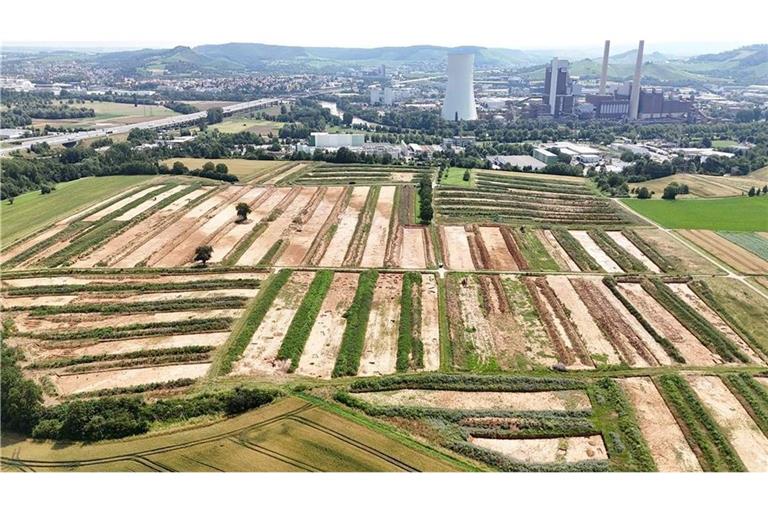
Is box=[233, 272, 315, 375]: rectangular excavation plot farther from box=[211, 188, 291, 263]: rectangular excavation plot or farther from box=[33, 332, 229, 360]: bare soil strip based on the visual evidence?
box=[211, 188, 291, 263]: rectangular excavation plot

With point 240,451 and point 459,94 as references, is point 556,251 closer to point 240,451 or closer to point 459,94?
point 240,451

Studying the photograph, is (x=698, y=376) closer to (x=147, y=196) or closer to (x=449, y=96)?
(x=147, y=196)

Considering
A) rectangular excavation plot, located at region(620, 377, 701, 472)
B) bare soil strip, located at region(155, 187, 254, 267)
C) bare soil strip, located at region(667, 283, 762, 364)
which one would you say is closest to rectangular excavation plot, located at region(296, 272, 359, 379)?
bare soil strip, located at region(155, 187, 254, 267)

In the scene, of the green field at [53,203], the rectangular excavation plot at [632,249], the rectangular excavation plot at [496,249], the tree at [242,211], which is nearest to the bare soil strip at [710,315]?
the rectangular excavation plot at [632,249]

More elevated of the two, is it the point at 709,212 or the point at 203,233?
the point at 709,212

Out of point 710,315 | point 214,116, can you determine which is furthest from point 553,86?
point 710,315

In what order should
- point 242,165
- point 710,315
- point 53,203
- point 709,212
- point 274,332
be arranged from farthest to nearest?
point 242,165, point 709,212, point 53,203, point 710,315, point 274,332
